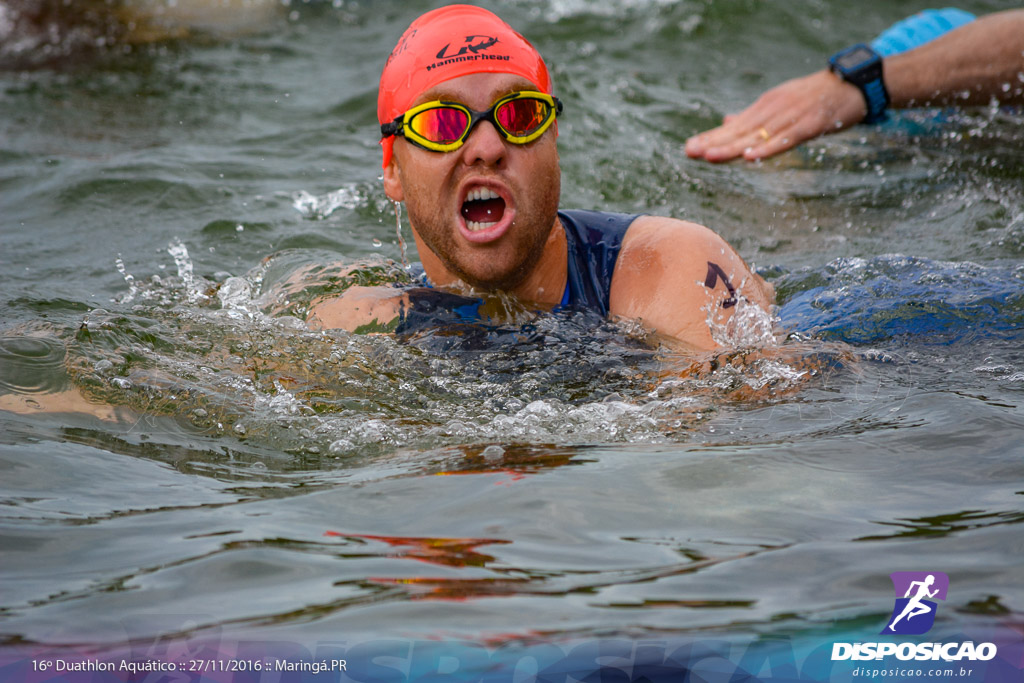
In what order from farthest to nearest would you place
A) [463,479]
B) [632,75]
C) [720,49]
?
[720,49], [632,75], [463,479]

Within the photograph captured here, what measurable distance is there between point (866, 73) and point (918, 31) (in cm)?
92

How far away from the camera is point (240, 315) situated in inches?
162

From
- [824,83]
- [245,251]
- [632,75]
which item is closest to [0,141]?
[245,251]

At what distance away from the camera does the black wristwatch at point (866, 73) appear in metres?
5.75

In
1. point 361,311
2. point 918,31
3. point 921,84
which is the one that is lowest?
point 361,311

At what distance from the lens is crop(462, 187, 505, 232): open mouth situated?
12.1 feet

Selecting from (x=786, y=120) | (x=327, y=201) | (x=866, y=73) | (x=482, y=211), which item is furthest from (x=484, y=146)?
(x=866, y=73)

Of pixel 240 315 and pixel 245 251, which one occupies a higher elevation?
Answer: pixel 245 251

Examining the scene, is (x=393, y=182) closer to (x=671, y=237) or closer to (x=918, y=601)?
(x=671, y=237)

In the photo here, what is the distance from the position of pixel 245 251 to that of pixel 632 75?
157 inches

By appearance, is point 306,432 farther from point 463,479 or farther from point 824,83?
point 824,83

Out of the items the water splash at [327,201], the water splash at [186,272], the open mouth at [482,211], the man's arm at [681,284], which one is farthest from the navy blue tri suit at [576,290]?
the water splash at [327,201]

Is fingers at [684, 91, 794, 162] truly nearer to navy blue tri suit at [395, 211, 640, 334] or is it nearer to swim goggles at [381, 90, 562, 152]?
navy blue tri suit at [395, 211, 640, 334]

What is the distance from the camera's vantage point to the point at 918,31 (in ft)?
20.8
